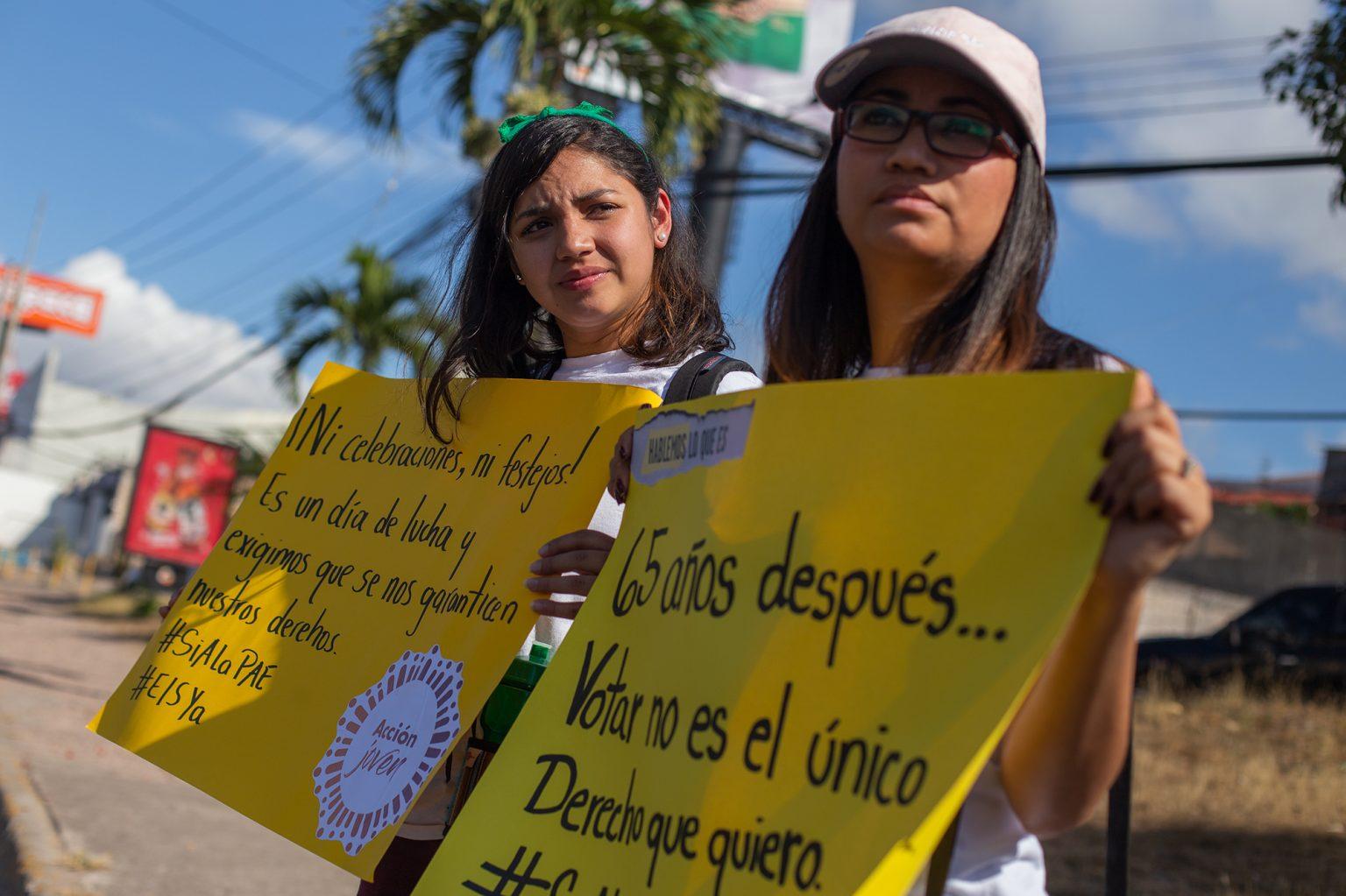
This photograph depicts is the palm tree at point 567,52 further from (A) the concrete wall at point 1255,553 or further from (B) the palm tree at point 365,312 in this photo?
(A) the concrete wall at point 1255,553

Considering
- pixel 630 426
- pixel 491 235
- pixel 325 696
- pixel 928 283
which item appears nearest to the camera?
pixel 928 283

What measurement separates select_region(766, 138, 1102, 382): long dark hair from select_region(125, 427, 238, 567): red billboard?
69.9 ft

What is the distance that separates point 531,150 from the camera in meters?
2.04

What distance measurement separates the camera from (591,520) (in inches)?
71.1

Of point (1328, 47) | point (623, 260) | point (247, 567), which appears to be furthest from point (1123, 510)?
point (1328, 47)

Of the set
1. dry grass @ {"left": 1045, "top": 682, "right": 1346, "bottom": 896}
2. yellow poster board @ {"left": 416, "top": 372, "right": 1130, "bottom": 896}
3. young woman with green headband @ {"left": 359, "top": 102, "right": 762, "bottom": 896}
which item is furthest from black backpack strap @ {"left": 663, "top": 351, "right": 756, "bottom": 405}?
dry grass @ {"left": 1045, "top": 682, "right": 1346, "bottom": 896}

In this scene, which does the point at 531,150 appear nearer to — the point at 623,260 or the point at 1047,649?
the point at 623,260

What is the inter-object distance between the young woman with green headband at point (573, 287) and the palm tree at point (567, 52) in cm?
575

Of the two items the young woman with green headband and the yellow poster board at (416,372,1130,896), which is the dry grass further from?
the yellow poster board at (416,372,1130,896)

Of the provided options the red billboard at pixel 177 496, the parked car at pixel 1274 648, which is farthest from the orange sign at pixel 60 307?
the parked car at pixel 1274 648

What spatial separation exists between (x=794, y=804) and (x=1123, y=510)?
41 centimetres

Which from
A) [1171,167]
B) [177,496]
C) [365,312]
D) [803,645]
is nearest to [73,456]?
[177,496]

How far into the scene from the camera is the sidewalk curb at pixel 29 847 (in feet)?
13.2

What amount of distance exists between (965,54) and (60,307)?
74.4 m
